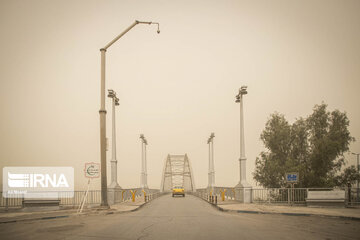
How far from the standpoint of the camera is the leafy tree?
36.2 metres

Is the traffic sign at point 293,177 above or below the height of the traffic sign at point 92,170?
below

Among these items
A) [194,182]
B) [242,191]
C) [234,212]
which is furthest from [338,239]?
[194,182]

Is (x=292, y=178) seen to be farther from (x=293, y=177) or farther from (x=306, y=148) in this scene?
(x=306, y=148)

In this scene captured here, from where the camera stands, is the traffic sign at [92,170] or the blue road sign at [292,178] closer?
the traffic sign at [92,170]

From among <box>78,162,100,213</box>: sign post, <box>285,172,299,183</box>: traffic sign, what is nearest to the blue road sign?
<box>285,172,299,183</box>: traffic sign

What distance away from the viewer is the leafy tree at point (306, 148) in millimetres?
36188

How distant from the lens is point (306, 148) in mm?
38688

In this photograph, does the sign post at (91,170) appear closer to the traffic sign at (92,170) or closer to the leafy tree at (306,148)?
the traffic sign at (92,170)

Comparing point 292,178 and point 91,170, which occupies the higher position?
point 91,170

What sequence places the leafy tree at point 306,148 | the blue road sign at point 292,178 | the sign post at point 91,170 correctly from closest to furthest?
the sign post at point 91,170 → the blue road sign at point 292,178 → the leafy tree at point 306,148

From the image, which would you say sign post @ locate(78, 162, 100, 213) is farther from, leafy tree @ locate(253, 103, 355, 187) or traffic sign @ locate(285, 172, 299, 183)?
leafy tree @ locate(253, 103, 355, 187)

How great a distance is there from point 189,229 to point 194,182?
70.9 meters

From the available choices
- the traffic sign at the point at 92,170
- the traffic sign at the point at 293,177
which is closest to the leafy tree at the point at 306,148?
the traffic sign at the point at 293,177

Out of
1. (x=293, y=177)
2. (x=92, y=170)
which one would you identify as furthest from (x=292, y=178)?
(x=92, y=170)
